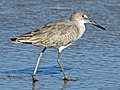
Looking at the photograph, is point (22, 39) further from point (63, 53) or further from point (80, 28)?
point (63, 53)

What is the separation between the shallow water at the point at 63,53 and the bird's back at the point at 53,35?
22.4 inches

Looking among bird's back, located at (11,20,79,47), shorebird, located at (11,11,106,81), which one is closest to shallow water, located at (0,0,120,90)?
shorebird, located at (11,11,106,81)

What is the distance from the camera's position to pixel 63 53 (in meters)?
12.6

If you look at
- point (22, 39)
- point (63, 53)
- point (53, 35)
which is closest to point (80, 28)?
point (53, 35)

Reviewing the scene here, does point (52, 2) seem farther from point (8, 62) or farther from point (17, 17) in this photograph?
point (8, 62)

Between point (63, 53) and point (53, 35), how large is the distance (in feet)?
4.36

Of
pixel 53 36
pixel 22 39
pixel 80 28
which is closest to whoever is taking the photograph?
pixel 22 39

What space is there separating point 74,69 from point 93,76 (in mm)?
590

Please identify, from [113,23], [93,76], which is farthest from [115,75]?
[113,23]

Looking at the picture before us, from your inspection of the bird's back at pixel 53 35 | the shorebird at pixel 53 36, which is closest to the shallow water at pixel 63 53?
the shorebird at pixel 53 36

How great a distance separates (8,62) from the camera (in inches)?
463

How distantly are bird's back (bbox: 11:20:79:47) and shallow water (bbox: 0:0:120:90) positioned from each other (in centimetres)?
57

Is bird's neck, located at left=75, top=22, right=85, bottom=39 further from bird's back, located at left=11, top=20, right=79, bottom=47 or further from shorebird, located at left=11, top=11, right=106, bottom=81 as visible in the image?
bird's back, located at left=11, top=20, right=79, bottom=47

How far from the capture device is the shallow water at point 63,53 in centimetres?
1076
